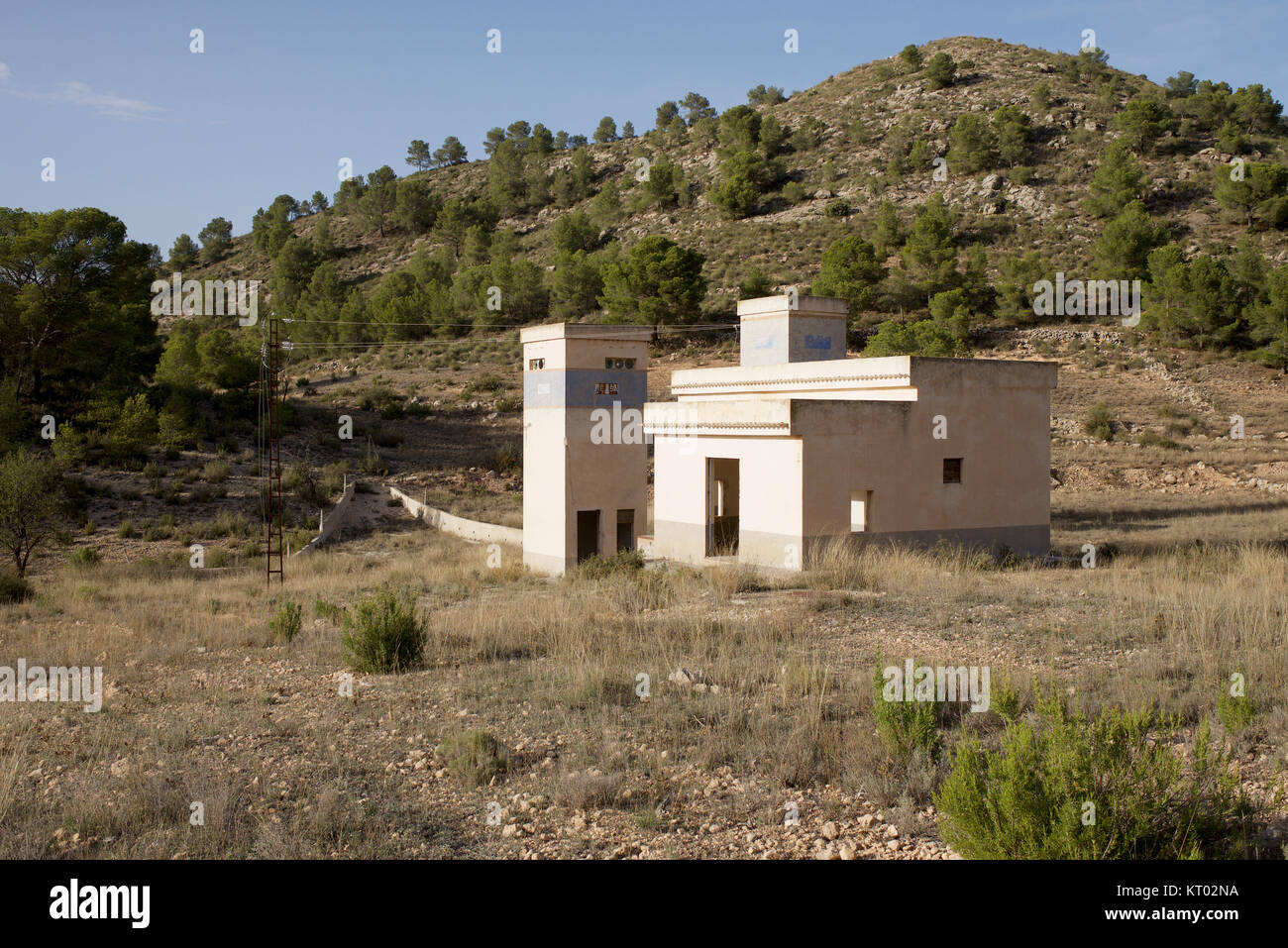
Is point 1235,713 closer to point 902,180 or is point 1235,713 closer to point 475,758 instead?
point 475,758

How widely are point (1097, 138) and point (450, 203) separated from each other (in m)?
47.7

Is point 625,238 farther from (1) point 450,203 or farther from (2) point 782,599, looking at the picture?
(2) point 782,599

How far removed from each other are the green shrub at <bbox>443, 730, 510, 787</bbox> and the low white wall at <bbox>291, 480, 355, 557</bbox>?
19231 millimetres

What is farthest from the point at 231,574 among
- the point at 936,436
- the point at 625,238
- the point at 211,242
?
the point at 211,242

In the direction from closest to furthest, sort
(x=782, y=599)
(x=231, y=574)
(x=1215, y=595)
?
(x=1215, y=595), (x=782, y=599), (x=231, y=574)

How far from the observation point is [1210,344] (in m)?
44.1

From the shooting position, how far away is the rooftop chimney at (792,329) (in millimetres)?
22484

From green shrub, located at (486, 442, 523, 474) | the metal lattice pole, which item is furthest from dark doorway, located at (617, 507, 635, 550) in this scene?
green shrub, located at (486, 442, 523, 474)

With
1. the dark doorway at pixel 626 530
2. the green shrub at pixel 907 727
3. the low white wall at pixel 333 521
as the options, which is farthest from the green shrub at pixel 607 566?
the green shrub at pixel 907 727

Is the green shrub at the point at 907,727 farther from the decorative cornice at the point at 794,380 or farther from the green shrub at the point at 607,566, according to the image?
the decorative cornice at the point at 794,380

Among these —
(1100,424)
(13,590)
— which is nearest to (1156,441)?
(1100,424)

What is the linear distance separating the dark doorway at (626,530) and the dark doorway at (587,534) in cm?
66

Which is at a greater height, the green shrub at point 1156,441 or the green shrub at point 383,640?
the green shrub at point 1156,441

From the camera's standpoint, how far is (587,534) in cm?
2158
